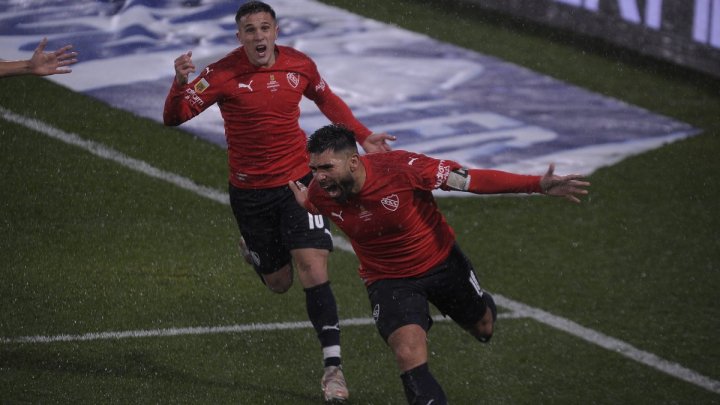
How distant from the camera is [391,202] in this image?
7.52 meters

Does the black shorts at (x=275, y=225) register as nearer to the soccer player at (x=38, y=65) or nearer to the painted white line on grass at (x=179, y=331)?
the painted white line on grass at (x=179, y=331)

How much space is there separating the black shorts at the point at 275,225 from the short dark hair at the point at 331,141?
1358mm

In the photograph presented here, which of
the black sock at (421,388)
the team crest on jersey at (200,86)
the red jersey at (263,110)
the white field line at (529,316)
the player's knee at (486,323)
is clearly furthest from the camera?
the white field line at (529,316)

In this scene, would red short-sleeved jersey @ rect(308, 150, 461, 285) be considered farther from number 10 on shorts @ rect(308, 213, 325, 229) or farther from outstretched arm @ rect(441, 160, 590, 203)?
number 10 on shorts @ rect(308, 213, 325, 229)

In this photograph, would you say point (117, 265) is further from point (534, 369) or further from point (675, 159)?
point (675, 159)

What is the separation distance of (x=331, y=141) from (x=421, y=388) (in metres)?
1.46

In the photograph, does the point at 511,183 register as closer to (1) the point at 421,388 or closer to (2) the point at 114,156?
(1) the point at 421,388

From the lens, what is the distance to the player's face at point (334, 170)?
7.30 metres

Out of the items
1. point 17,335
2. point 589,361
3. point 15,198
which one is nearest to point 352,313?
point 589,361

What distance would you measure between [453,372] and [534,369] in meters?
0.61

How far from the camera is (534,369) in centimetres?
930

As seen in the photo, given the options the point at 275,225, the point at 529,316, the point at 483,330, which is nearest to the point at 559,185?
the point at 483,330

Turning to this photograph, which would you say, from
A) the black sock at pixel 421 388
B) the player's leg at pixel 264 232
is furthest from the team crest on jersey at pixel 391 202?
the player's leg at pixel 264 232

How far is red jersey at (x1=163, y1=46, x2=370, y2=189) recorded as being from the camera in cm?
859
